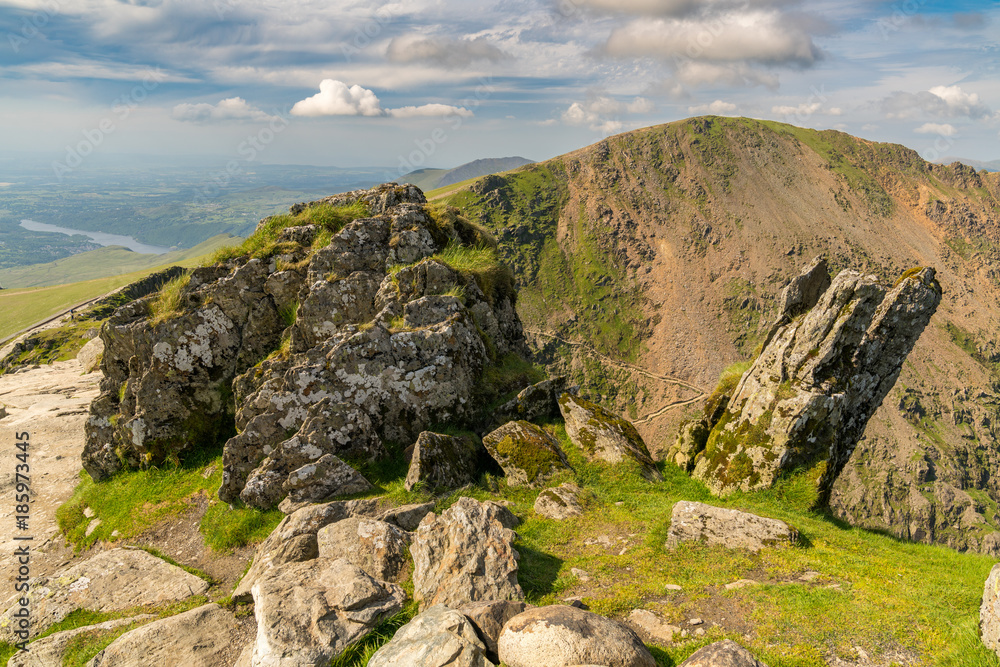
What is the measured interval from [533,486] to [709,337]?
626 feet

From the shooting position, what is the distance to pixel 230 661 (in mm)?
8688

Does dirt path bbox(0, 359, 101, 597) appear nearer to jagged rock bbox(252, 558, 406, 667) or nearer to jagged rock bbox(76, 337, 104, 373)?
jagged rock bbox(76, 337, 104, 373)

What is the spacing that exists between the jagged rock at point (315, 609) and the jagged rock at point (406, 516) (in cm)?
256

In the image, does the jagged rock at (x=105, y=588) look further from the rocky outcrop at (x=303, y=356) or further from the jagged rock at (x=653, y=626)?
the jagged rock at (x=653, y=626)

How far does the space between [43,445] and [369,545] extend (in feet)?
77.8

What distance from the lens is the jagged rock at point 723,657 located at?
243 inches

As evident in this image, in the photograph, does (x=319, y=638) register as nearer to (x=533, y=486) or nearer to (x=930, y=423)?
(x=533, y=486)

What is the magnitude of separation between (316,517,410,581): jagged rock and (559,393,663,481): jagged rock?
811 cm

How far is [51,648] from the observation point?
31.9ft

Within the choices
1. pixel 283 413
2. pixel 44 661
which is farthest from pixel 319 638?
pixel 283 413

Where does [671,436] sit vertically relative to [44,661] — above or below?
below

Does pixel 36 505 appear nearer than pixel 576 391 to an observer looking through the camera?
Yes

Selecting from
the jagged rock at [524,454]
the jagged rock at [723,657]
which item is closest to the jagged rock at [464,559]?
the jagged rock at [723,657]

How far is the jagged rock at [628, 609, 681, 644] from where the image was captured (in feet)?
26.3
